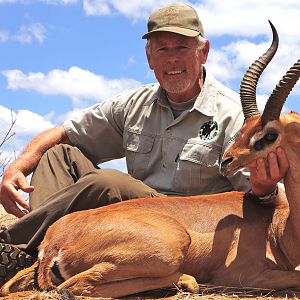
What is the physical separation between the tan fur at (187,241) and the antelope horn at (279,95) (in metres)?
0.08

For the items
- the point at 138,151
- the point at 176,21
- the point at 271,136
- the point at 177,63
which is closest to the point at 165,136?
the point at 138,151

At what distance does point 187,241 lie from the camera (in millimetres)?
6051

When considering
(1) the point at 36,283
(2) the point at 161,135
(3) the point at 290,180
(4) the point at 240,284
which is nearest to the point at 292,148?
(3) the point at 290,180

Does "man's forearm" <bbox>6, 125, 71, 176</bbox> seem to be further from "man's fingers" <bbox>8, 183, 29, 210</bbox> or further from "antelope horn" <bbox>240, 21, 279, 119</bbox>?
"antelope horn" <bbox>240, 21, 279, 119</bbox>

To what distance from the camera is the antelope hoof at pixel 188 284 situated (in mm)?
5754

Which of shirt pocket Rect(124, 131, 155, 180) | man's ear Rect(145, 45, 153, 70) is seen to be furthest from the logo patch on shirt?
man's ear Rect(145, 45, 153, 70)

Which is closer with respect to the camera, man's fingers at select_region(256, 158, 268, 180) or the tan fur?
the tan fur

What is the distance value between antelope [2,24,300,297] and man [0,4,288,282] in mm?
604

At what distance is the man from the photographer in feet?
22.0

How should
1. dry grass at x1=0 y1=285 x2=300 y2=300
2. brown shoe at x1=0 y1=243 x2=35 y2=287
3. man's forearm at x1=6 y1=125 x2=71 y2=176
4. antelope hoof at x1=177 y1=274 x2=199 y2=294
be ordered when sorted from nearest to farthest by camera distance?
dry grass at x1=0 y1=285 x2=300 y2=300 < antelope hoof at x1=177 y1=274 x2=199 y2=294 < brown shoe at x1=0 y1=243 x2=35 y2=287 < man's forearm at x1=6 y1=125 x2=71 y2=176

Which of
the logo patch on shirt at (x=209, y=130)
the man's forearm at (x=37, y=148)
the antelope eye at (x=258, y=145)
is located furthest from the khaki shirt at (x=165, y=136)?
the antelope eye at (x=258, y=145)

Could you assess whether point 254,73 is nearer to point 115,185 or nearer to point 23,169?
point 115,185

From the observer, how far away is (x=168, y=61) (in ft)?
24.8

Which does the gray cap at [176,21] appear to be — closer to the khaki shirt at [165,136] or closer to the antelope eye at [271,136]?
the khaki shirt at [165,136]
